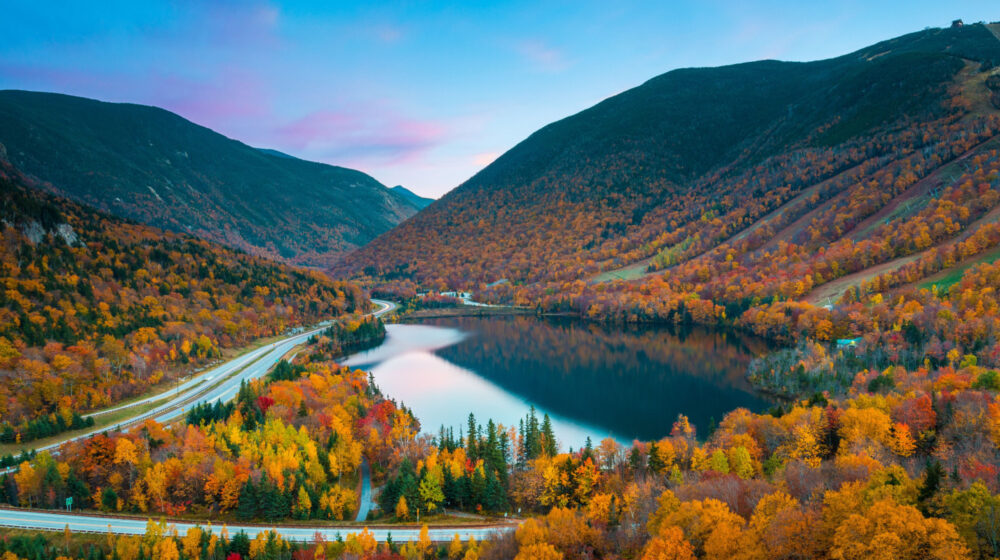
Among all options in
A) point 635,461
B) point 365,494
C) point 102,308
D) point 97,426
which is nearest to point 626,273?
point 635,461

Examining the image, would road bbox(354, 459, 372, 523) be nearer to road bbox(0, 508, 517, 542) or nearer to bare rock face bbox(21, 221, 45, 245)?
road bbox(0, 508, 517, 542)

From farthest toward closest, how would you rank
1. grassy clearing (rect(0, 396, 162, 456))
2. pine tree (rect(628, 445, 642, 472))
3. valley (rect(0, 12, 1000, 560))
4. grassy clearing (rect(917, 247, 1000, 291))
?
grassy clearing (rect(917, 247, 1000, 291)) → grassy clearing (rect(0, 396, 162, 456)) → pine tree (rect(628, 445, 642, 472)) → valley (rect(0, 12, 1000, 560))

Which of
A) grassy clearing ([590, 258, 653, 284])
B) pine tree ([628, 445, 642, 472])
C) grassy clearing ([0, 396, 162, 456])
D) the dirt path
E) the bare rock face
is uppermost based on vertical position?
the bare rock face

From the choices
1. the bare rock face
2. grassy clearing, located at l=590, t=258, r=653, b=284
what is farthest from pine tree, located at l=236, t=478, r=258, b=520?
grassy clearing, located at l=590, t=258, r=653, b=284

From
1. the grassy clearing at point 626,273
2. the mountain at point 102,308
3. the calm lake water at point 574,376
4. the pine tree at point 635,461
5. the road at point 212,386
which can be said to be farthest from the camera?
→ the grassy clearing at point 626,273

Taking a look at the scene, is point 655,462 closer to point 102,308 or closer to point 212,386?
point 212,386

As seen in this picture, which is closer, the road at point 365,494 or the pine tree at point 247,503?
the pine tree at point 247,503

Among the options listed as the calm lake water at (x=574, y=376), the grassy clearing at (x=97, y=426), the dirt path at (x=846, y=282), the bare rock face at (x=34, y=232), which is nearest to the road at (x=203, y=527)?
the grassy clearing at (x=97, y=426)

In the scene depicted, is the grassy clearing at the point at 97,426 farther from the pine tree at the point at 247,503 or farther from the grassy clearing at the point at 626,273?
the grassy clearing at the point at 626,273
